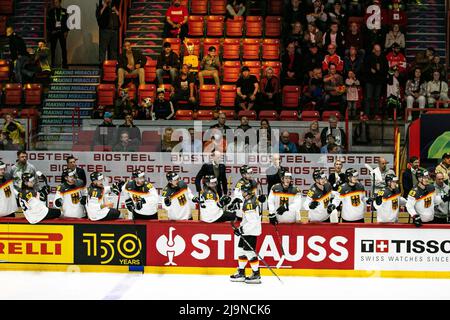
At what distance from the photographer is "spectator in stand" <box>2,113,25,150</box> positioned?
19.7 meters

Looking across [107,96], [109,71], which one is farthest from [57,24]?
[107,96]

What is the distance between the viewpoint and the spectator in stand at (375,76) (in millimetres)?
20609

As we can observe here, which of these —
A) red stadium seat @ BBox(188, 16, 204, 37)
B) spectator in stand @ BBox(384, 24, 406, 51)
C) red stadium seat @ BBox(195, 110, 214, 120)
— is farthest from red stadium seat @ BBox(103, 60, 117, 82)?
spectator in stand @ BBox(384, 24, 406, 51)

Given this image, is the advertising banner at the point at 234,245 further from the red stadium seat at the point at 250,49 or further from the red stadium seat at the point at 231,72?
the red stadium seat at the point at 250,49

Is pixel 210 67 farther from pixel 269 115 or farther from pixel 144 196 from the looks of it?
pixel 144 196

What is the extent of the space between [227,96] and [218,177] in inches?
162

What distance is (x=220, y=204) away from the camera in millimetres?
15625

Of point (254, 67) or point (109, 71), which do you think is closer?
point (254, 67)

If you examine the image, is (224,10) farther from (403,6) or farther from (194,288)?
(194,288)

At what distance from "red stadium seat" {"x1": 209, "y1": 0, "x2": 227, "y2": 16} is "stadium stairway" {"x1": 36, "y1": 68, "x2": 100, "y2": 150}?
3.16 m

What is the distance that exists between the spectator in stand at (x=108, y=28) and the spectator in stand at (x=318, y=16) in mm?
4348

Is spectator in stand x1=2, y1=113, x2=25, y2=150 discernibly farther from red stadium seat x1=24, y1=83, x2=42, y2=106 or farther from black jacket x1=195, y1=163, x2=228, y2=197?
black jacket x1=195, y1=163, x2=228, y2=197

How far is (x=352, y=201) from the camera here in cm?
1593

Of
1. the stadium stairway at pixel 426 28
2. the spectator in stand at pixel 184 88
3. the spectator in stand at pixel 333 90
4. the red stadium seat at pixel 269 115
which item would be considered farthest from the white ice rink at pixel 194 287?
the stadium stairway at pixel 426 28
